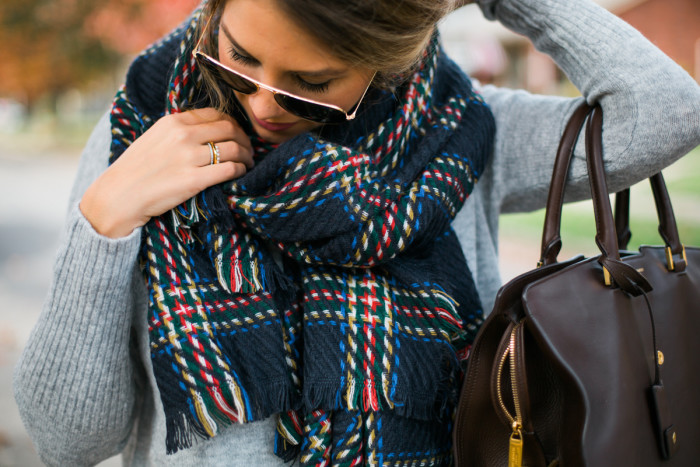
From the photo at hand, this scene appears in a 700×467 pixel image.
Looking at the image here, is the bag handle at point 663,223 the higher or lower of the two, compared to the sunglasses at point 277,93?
lower

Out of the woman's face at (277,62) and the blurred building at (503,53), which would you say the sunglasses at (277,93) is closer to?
the woman's face at (277,62)

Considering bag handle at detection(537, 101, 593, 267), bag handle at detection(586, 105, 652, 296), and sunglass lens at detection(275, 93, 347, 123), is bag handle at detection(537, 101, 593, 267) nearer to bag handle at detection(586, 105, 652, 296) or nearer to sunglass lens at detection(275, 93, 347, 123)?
bag handle at detection(586, 105, 652, 296)

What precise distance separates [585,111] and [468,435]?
2.63 feet

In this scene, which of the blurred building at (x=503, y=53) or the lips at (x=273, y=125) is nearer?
the lips at (x=273, y=125)

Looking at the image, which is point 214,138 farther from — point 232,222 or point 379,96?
point 379,96

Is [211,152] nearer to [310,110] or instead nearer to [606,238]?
[310,110]

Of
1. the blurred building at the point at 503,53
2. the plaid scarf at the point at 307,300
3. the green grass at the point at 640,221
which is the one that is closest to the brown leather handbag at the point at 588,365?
the plaid scarf at the point at 307,300

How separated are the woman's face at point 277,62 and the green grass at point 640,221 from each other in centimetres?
394

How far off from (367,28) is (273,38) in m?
0.18

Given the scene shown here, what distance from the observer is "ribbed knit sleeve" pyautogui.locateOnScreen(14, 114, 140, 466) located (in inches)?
42.8

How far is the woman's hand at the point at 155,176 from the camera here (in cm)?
108

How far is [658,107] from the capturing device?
1.23 m

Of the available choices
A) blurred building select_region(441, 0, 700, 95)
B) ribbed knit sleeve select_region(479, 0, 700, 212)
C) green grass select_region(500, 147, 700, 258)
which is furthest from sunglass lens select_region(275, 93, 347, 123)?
blurred building select_region(441, 0, 700, 95)

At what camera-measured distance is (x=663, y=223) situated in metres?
1.25
